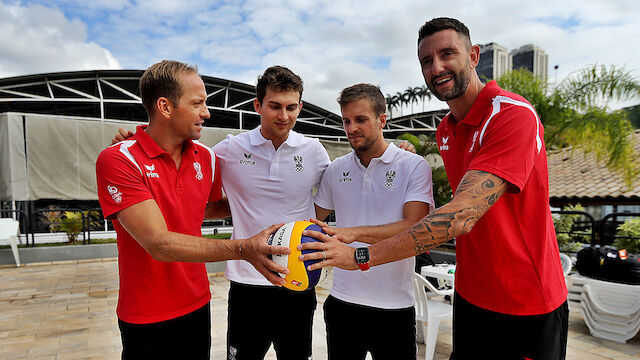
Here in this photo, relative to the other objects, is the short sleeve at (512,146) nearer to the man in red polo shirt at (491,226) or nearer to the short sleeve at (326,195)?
the man in red polo shirt at (491,226)

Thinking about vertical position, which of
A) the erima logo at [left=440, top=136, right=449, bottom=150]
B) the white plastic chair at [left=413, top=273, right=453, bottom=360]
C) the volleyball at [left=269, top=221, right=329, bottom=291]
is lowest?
the white plastic chair at [left=413, top=273, right=453, bottom=360]

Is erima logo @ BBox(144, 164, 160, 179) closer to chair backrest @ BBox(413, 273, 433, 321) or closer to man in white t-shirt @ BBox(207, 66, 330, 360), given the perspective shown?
man in white t-shirt @ BBox(207, 66, 330, 360)

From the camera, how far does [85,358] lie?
14.9 feet

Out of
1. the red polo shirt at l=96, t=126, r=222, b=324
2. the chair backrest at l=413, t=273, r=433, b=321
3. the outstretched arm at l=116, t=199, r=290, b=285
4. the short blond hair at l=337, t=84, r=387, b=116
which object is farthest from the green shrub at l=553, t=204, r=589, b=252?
the red polo shirt at l=96, t=126, r=222, b=324

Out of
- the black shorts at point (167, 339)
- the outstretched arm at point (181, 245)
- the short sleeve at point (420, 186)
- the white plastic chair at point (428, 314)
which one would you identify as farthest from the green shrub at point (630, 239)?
the black shorts at point (167, 339)

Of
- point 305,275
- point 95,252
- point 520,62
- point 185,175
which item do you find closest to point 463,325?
point 305,275

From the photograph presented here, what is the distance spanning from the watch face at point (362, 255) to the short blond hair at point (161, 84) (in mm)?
1234

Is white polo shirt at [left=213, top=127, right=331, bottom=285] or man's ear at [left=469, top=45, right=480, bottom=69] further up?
man's ear at [left=469, top=45, right=480, bottom=69]

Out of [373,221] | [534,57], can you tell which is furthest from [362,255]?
[534,57]

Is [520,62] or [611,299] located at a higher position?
[520,62]

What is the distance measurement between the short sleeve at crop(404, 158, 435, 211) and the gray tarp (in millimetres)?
6369

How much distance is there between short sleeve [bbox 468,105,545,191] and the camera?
170cm

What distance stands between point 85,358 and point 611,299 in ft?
21.9

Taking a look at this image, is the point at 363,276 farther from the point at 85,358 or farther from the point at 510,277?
the point at 85,358
